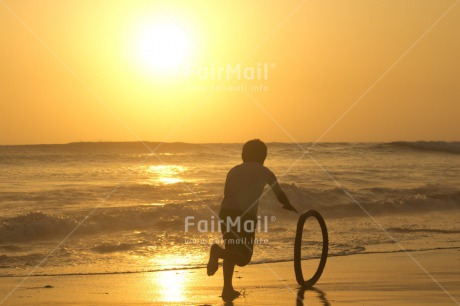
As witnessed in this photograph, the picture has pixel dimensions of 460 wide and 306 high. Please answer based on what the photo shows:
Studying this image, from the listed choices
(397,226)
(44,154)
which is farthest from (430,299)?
(44,154)

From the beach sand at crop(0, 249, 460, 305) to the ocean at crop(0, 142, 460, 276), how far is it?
0.95 m

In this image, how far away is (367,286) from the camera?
9.44m

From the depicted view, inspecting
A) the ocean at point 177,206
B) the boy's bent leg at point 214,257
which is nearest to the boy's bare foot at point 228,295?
the boy's bent leg at point 214,257

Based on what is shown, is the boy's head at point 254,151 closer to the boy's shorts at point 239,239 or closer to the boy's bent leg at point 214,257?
the boy's shorts at point 239,239

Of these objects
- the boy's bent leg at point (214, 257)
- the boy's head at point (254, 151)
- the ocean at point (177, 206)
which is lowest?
the ocean at point (177, 206)

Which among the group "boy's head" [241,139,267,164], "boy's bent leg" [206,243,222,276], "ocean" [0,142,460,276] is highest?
"boy's head" [241,139,267,164]

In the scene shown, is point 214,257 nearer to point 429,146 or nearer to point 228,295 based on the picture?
point 228,295

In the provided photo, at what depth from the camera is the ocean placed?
13.4 m

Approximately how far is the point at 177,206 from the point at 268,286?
11467mm

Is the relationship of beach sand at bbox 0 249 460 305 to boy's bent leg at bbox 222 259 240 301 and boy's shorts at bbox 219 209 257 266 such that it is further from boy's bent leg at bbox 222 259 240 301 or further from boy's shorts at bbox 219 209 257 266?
boy's shorts at bbox 219 209 257 266

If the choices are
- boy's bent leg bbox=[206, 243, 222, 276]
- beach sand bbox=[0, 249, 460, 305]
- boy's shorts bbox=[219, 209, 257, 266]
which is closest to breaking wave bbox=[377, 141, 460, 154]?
beach sand bbox=[0, 249, 460, 305]

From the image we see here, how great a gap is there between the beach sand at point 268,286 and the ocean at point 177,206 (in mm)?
947

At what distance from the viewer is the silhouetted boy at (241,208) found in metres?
8.39

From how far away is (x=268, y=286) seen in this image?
9578mm
